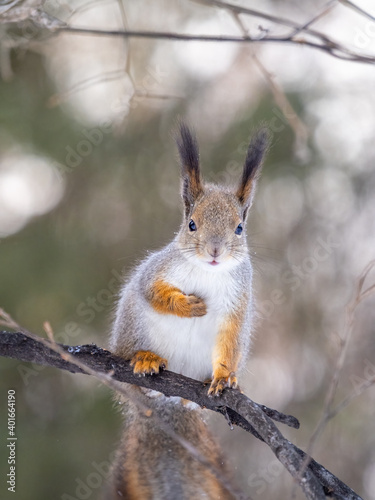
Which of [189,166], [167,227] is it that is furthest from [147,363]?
[167,227]

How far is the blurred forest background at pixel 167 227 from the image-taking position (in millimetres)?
5184

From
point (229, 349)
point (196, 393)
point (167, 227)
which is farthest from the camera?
point (167, 227)

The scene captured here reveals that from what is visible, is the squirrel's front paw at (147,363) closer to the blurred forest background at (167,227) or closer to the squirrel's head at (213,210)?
the squirrel's head at (213,210)

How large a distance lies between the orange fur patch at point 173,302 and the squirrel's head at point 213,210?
146mm

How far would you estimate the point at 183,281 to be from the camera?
2.63m

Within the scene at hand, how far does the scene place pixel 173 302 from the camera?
2533 mm

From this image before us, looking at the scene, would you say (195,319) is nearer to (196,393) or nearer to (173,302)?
(173,302)

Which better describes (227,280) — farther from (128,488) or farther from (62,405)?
(62,405)

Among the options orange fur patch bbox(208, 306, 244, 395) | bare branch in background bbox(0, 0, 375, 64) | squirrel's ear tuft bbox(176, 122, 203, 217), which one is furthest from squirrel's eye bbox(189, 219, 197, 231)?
bare branch in background bbox(0, 0, 375, 64)

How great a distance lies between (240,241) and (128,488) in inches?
41.7

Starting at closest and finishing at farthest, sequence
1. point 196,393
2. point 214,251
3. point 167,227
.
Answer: point 196,393, point 214,251, point 167,227

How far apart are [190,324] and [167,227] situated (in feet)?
9.42

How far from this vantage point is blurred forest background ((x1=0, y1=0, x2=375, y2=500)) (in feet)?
17.0

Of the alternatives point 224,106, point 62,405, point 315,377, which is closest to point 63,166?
point 224,106
